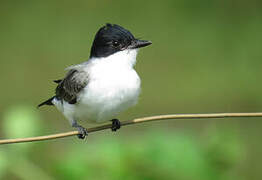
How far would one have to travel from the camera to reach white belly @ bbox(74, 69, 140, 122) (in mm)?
4367

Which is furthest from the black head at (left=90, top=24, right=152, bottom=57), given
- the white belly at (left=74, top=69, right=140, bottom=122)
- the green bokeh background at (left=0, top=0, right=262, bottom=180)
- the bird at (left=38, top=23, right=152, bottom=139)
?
the green bokeh background at (left=0, top=0, right=262, bottom=180)

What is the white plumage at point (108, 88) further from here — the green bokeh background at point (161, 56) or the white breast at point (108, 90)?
the green bokeh background at point (161, 56)

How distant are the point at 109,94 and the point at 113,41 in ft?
1.49

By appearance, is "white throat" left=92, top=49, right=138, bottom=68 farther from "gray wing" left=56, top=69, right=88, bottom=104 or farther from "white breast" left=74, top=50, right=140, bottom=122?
"gray wing" left=56, top=69, right=88, bottom=104

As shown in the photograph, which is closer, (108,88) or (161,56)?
(108,88)

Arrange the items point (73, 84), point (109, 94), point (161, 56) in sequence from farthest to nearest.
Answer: point (161, 56) < point (73, 84) < point (109, 94)

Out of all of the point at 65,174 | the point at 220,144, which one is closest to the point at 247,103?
the point at 220,144

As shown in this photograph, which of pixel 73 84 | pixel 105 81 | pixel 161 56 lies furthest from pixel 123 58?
pixel 161 56

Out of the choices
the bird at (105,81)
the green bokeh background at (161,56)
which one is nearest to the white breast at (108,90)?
the bird at (105,81)

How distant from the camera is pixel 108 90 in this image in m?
4.36

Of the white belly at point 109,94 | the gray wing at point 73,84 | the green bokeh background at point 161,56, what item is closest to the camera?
the white belly at point 109,94

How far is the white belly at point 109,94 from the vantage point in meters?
4.37

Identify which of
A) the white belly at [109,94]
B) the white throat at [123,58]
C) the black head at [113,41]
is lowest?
the white belly at [109,94]

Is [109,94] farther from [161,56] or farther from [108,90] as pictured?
[161,56]
